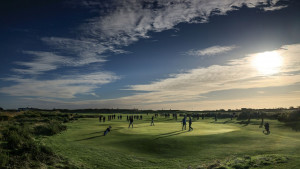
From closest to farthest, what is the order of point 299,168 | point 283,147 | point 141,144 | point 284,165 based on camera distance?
point 299,168 < point 284,165 < point 283,147 < point 141,144

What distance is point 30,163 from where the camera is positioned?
43.7 ft

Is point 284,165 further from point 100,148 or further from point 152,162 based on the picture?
point 100,148

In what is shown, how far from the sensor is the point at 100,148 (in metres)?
19.3

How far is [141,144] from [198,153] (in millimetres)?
6184

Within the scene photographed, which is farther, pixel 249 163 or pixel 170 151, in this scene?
pixel 170 151

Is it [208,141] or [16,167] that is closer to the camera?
[16,167]

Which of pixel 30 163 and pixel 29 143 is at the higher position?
pixel 29 143

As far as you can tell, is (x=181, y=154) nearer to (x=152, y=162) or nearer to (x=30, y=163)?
(x=152, y=162)

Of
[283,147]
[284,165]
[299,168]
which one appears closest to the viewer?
[299,168]

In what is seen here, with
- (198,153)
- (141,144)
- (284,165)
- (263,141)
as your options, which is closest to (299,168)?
(284,165)

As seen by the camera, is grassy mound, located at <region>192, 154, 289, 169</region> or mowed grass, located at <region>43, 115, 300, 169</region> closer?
grassy mound, located at <region>192, 154, 289, 169</region>

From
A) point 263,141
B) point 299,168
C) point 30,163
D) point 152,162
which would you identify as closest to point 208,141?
point 263,141

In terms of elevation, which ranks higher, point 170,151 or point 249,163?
point 249,163

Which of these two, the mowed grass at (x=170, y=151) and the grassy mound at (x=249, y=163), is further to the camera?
the mowed grass at (x=170, y=151)
